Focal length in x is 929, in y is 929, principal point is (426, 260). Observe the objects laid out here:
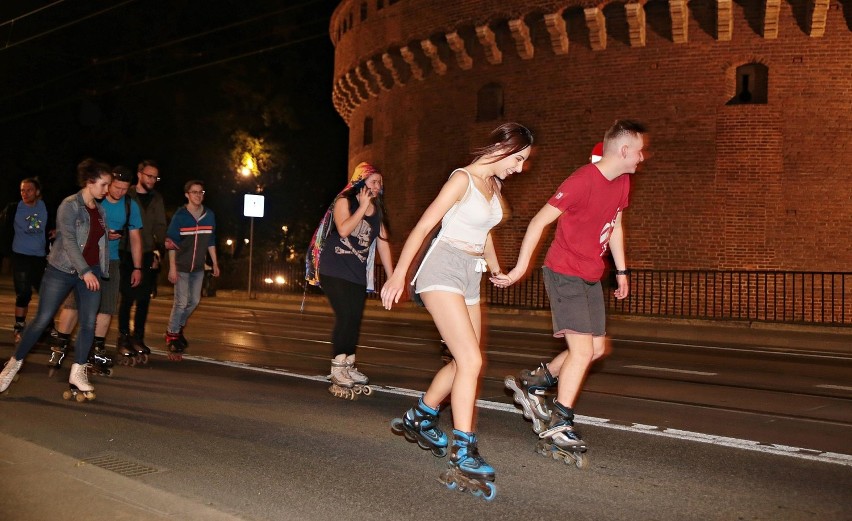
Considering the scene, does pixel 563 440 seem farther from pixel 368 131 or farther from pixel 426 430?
pixel 368 131

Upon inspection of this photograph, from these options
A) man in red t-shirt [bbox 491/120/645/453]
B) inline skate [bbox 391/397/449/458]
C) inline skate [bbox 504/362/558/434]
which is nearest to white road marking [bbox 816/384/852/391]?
inline skate [bbox 504/362/558/434]

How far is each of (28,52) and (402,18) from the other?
976 inches

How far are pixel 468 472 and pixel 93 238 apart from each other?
4.22m

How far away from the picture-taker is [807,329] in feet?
57.7

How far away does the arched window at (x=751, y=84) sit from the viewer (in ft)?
72.5

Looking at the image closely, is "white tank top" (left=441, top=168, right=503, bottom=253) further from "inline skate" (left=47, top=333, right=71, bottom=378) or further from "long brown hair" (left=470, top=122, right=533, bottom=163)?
"inline skate" (left=47, top=333, right=71, bottom=378)

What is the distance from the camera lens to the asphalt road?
4.70m

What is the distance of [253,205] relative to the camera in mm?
29375

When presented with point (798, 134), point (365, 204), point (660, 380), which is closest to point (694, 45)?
point (798, 134)

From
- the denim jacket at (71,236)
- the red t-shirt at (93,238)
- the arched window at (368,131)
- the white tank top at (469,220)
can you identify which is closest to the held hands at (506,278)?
the white tank top at (469,220)

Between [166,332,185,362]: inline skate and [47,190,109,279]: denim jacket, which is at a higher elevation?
[47,190,109,279]: denim jacket

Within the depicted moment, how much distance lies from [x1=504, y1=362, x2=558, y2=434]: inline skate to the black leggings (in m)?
1.80

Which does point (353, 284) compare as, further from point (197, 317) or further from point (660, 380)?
point (197, 317)

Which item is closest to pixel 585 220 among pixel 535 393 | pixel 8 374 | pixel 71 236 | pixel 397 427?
pixel 535 393
